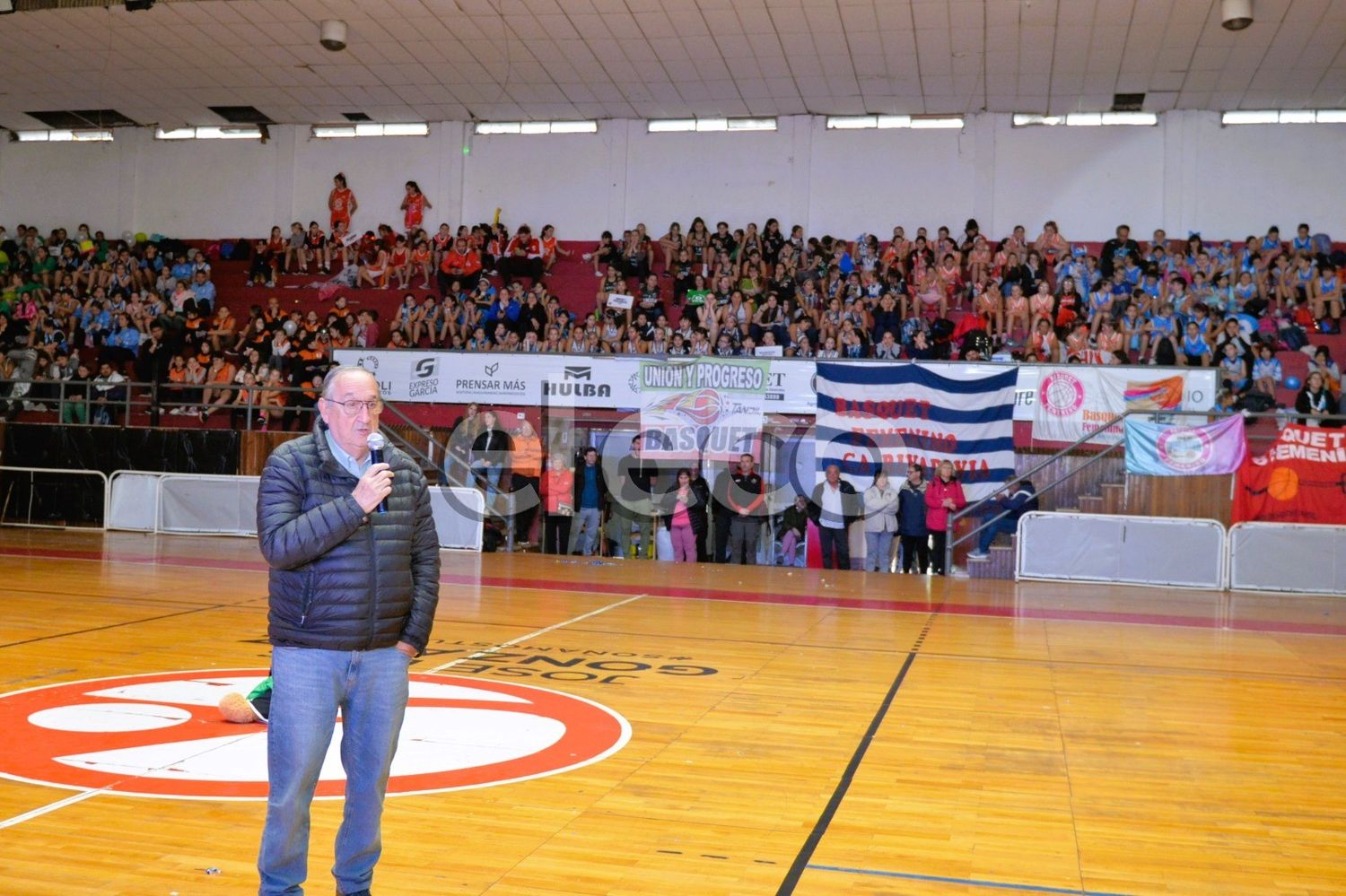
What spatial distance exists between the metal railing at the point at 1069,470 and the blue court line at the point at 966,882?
40.9 feet

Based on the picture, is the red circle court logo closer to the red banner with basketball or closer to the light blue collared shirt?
the light blue collared shirt

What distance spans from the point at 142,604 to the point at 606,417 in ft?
26.3

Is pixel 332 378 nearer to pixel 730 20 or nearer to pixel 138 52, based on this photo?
pixel 730 20

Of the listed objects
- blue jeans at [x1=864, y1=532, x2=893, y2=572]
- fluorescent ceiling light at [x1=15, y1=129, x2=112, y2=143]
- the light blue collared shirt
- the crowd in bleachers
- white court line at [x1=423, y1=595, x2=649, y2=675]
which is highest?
fluorescent ceiling light at [x1=15, y1=129, x2=112, y2=143]

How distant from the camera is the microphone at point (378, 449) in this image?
3996mm

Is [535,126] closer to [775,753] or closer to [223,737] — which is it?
[223,737]

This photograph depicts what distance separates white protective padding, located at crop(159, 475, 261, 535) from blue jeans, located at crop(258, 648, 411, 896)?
15480mm

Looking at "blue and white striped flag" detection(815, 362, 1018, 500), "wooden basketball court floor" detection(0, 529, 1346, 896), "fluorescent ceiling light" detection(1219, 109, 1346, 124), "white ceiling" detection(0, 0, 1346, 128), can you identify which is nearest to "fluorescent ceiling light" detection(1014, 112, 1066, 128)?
"white ceiling" detection(0, 0, 1346, 128)

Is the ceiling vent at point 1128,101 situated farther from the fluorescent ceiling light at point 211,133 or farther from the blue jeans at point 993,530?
the fluorescent ceiling light at point 211,133

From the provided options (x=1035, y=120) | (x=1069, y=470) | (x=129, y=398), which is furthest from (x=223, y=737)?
(x=1035, y=120)

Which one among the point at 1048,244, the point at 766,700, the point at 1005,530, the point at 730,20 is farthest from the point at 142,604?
the point at 1048,244

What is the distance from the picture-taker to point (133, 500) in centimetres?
1955

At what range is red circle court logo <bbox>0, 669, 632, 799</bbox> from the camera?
5.94 m

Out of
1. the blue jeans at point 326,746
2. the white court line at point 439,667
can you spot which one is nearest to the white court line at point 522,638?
the white court line at point 439,667
